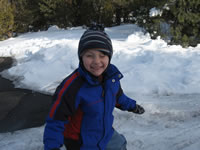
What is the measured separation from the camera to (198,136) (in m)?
2.97

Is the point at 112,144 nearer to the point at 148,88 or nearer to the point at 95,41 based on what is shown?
the point at 95,41

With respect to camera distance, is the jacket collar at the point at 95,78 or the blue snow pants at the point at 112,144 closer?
the jacket collar at the point at 95,78

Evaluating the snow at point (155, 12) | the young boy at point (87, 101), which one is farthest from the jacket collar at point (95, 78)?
the snow at point (155, 12)

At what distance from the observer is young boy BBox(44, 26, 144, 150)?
64.5 inches

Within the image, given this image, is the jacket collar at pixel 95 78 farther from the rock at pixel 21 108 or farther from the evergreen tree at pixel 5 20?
the evergreen tree at pixel 5 20

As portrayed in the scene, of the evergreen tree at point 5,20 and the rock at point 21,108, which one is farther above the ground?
the evergreen tree at point 5,20

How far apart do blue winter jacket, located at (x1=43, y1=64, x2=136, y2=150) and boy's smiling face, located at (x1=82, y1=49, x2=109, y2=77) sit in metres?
0.06

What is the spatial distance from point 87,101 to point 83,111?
0.36 feet

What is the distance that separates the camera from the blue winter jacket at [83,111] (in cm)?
163

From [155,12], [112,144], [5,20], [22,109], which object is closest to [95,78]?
[112,144]

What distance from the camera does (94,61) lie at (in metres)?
1.73

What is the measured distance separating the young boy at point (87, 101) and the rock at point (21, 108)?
6.26 feet

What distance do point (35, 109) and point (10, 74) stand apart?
2431 mm

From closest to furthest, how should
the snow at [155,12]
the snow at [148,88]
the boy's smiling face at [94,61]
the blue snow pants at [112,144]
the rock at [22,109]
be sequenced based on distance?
1. the boy's smiling face at [94,61]
2. the blue snow pants at [112,144]
3. the snow at [148,88]
4. the rock at [22,109]
5. the snow at [155,12]
